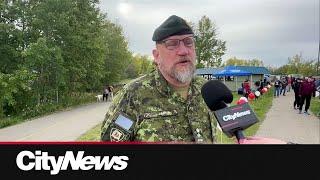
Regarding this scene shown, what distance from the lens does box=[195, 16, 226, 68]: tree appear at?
2.62 m

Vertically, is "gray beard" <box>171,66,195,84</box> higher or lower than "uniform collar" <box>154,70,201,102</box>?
higher

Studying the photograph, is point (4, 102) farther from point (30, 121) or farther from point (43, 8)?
point (43, 8)

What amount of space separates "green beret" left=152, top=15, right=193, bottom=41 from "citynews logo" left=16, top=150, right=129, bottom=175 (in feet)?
1.74

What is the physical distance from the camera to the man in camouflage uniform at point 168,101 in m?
1.84

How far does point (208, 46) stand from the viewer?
2.85 m

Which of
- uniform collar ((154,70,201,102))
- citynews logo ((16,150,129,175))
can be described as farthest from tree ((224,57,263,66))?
citynews logo ((16,150,129,175))

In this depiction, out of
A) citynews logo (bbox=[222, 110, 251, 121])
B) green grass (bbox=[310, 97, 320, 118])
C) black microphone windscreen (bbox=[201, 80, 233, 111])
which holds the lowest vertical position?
green grass (bbox=[310, 97, 320, 118])

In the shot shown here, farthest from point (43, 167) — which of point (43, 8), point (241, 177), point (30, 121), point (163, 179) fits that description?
point (30, 121)

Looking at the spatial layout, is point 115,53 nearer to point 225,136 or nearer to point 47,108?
point 47,108

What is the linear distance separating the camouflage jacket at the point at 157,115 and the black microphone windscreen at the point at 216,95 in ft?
1.32

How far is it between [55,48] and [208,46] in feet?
7.06

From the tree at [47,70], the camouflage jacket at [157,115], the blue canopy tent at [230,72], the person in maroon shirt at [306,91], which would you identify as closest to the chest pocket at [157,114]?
the camouflage jacket at [157,115]

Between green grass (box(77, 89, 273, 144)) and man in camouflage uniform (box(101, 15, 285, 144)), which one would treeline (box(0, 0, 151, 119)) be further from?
man in camouflage uniform (box(101, 15, 285, 144))

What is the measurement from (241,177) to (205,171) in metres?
0.11
